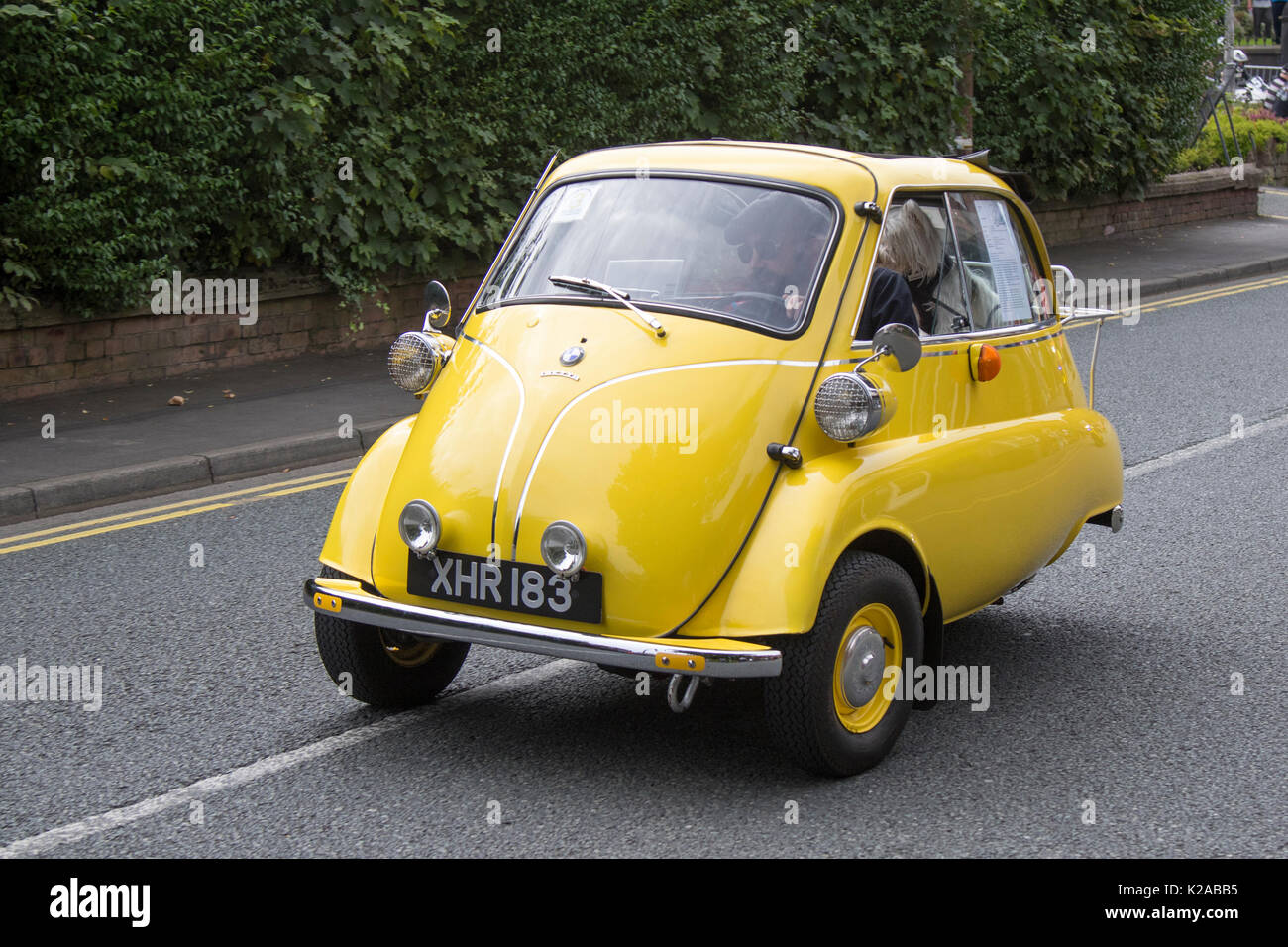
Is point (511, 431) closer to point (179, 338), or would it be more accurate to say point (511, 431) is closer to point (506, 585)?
point (506, 585)

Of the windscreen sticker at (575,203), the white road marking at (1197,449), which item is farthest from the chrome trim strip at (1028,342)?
the white road marking at (1197,449)

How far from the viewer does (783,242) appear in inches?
197

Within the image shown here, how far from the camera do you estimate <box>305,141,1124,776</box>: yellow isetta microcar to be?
14.6 ft

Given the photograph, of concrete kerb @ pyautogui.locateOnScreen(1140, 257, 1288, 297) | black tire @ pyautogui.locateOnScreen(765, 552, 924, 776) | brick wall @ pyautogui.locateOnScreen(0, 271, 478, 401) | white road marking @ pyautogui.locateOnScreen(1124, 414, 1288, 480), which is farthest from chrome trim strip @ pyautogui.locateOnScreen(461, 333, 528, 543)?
concrete kerb @ pyautogui.locateOnScreen(1140, 257, 1288, 297)

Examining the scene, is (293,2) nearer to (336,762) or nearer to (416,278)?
(416,278)

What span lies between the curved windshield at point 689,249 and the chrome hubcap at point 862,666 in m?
0.96

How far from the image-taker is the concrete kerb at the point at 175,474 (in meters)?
8.61

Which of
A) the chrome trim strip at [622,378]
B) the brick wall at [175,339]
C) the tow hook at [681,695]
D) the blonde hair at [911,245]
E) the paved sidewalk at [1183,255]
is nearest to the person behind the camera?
the tow hook at [681,695]

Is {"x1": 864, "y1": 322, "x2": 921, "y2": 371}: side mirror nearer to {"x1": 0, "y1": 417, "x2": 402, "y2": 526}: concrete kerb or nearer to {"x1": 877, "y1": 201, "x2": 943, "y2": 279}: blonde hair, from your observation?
{"x1": 877, "y1": 201, "x2": 943, "y2": 279}: blonde hair

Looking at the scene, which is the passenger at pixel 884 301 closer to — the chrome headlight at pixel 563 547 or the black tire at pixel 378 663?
the chrome headlight at pixel 563 547

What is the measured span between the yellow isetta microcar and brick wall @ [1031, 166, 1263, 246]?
15.7m

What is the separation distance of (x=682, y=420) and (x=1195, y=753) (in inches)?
76.4

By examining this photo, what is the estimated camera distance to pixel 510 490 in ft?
15.0
